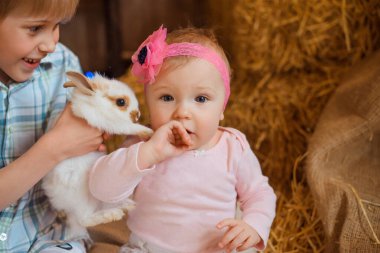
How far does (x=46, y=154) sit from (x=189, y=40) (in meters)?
0.43

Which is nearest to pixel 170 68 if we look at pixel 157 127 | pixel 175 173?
pixel 157 127

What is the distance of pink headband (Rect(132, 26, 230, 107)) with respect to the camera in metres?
1.09

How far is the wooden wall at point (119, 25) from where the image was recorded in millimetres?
2672

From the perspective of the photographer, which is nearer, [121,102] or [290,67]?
[121,102]

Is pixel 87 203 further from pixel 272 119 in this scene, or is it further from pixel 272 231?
pixel 272 119

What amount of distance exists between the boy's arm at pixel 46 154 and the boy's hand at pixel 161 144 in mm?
161

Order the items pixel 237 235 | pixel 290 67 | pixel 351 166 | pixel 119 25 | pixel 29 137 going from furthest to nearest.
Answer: pixel 119 25 → pixel 290 67 → pixel 351 166 → pixel 29 137 → pixel 237 235

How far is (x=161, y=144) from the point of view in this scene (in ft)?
3.52

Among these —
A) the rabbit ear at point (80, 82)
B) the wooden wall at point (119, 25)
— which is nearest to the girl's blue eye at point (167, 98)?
the rabbit ear at point (80, 82)

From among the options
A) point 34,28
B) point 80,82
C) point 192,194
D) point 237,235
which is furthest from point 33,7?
point 237,235

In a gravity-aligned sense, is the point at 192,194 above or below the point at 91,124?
below

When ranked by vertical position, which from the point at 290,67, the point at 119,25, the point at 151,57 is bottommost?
the point at 151,57

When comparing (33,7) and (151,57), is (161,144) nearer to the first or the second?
(151,57)

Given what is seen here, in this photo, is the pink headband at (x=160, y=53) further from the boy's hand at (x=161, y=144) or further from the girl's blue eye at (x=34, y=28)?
the girl's blue eye at (x=34, y=28)
